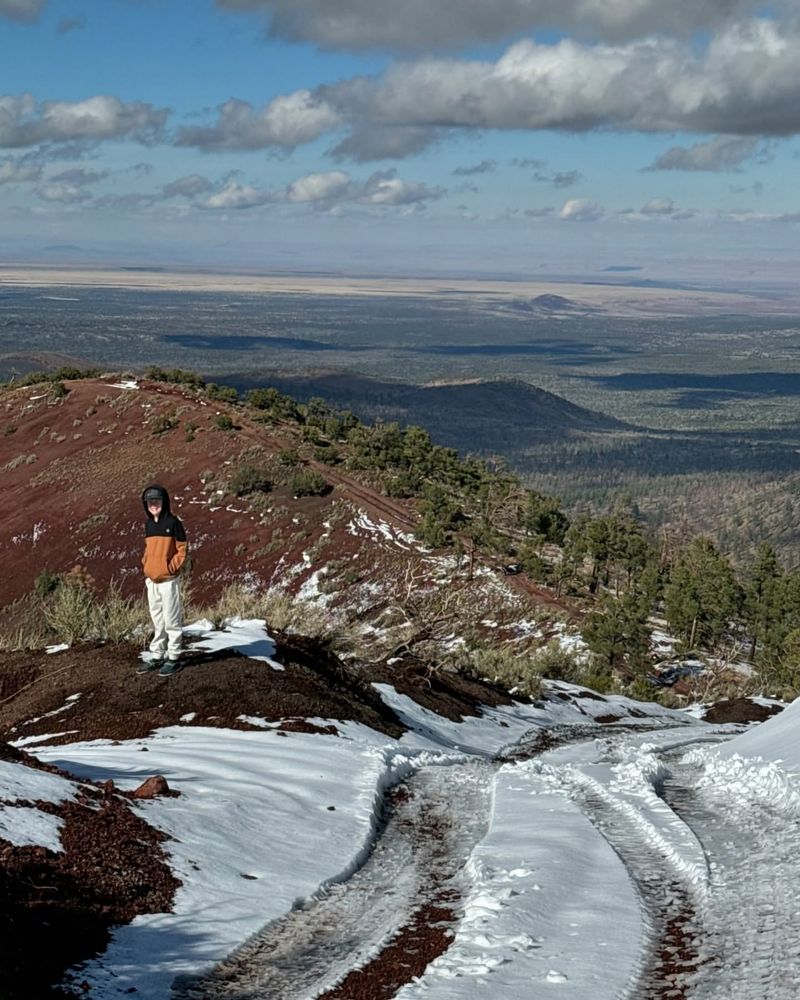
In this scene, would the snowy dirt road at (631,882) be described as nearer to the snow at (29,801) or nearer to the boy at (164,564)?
the snow at (29,801)

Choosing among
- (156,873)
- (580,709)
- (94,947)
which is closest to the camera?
(94,947)

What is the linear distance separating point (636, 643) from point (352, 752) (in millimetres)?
23884

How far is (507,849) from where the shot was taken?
7.57 m

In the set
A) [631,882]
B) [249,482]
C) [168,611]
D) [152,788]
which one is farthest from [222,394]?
[631,882]

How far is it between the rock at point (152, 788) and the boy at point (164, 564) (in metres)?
3.89

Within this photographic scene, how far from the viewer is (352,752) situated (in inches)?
417

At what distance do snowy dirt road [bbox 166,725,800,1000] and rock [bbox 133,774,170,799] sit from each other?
1.64 m

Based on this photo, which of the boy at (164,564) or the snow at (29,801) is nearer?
the snow at (29,801)

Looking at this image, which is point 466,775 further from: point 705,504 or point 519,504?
point 705,504

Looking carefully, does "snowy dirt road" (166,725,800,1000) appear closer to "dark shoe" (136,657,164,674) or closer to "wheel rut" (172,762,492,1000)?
"wheel rut" (172,762,492,1000)

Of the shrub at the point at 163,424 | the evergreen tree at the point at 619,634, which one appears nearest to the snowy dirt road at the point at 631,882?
the evergreen tree at the point at 619,634

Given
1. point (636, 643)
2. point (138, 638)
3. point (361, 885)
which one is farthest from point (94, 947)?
point (636, 643)

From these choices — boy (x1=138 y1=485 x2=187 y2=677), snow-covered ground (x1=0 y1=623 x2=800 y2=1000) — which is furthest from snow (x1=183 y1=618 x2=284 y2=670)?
snow-covered ground (x1=0 y1=623 x2=800 y2=1000)

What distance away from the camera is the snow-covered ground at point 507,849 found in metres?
5.39
